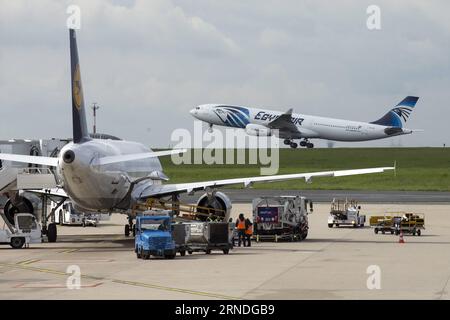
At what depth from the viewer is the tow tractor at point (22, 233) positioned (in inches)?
2122

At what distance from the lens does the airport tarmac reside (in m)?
33.7

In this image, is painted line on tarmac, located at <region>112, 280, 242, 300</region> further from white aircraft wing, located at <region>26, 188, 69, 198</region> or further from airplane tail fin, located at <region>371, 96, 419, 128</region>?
airplane tail fin, located at <region>371, 96, 419, 128</region>

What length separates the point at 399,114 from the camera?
583ft

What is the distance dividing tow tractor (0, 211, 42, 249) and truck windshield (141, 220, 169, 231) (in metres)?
8.93

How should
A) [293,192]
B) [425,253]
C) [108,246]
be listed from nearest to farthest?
1. [425,253]
2. [108,246]
3. [293,192]

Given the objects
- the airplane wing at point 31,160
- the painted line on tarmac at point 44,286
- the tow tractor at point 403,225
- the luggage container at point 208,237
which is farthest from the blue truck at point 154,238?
the tow tractor at point 403,225

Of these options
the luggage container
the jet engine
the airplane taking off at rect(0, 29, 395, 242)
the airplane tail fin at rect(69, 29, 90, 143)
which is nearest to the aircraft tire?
the airplane taking off at rect(0, 29, 395, 242)

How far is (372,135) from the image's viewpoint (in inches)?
6909

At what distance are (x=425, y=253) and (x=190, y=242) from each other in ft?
37.0

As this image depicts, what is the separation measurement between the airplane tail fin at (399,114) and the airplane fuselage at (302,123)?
1.55m
